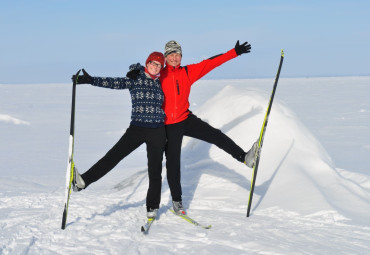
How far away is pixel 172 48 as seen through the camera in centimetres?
443

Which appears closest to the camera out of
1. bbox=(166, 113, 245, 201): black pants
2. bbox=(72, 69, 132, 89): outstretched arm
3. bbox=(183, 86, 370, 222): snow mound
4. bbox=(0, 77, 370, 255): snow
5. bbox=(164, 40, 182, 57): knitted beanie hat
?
bbox=(0, 77, 370, 255): snow

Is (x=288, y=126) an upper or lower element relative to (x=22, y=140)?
upper

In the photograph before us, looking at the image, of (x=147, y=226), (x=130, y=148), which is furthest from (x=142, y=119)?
(x=147, y=226)

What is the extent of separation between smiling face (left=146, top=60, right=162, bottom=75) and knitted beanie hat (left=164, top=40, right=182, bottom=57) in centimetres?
37

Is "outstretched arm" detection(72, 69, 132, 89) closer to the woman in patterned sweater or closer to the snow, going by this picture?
the woman in patterned sweater

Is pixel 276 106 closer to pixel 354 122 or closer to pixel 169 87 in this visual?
pixel 169 87

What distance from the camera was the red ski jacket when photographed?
447 cm

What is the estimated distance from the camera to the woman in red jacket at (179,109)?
4473mm

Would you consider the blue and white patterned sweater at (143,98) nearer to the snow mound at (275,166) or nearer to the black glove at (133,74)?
the black glove at (133,74)

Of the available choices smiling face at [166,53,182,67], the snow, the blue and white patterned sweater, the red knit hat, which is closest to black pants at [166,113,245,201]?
the blue and white patterned sweater

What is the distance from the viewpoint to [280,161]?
666 centimetres

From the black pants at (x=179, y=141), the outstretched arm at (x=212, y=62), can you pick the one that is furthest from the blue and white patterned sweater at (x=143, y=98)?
the outstretched arm at (x=212, y=62)

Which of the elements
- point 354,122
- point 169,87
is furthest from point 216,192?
point 354,122

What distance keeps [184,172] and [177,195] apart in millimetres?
2026
